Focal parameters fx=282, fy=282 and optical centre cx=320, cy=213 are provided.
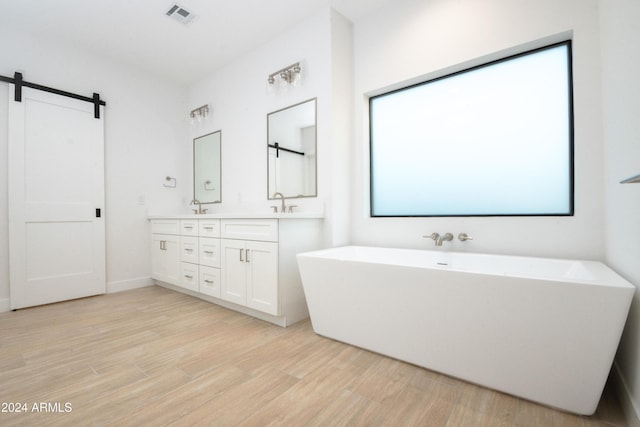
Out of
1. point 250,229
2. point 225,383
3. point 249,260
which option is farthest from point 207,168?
point 225,383

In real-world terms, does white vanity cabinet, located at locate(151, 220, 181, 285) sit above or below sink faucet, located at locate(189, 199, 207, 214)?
below

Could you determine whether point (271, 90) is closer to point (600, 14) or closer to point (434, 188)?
point (434, 188)

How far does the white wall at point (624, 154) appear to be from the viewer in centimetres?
114

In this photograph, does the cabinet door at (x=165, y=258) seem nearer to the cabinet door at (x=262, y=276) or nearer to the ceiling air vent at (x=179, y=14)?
the cabinet door at (x=262, y=276)

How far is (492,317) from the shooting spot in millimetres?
1283

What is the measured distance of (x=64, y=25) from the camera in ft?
8.82

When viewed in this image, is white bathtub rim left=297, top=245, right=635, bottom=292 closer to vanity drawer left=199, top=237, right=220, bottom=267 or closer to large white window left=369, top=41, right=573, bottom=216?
large white window left=369, top=41, right=573, bottom=216

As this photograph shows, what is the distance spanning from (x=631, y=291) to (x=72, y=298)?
13.7ft

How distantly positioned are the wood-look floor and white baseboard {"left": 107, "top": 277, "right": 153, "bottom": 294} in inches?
40.4

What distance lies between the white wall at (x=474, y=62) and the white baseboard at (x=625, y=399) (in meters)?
0.63

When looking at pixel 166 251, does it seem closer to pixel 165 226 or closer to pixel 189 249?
pixel 165 226

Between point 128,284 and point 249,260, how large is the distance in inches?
79.2

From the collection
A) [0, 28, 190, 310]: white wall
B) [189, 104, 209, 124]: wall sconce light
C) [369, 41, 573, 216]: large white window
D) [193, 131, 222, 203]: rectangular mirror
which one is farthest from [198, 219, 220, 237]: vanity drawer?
[189, 104, 209, 124]: wall sconce light

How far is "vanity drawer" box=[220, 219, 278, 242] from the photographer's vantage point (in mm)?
2162
